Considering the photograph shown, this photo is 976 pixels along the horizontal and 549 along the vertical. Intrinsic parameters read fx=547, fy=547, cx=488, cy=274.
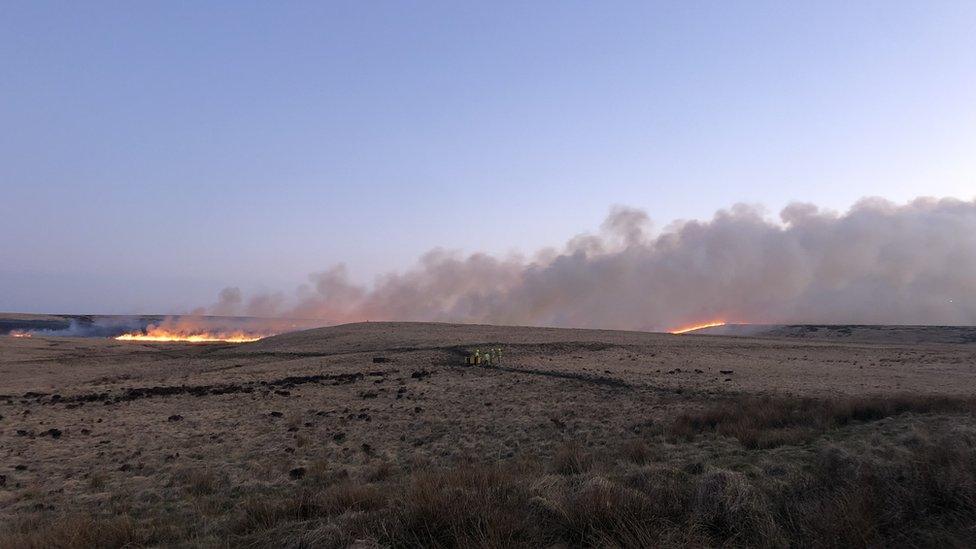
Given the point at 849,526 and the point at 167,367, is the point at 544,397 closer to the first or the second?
the point at 849,526

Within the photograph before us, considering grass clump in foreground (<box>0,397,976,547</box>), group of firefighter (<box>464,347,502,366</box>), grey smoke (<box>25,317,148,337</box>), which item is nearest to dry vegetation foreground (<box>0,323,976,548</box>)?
grass clump in foreground (<box>0,397,976,547</box>)

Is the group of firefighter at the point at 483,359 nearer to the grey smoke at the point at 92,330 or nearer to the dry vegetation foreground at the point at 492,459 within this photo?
the dry vegetation foreground at the point at 492,459

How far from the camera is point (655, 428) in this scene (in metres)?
15.7

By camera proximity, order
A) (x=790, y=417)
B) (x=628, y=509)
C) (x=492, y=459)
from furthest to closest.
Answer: (x=790, y=417) < (x=492, y=459) < (x=628, y=509)

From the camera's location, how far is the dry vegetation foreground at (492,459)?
6.36 m

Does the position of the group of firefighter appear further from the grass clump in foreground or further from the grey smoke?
the grey smoke

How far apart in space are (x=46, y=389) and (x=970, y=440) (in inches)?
1495

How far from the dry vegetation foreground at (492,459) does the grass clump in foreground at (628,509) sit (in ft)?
0.12

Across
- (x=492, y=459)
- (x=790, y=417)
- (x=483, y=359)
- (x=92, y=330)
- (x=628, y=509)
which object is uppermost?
(x=628, y=509)

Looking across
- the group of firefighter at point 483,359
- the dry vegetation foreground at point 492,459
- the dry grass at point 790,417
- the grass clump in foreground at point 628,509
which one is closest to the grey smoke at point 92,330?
the dry vegetation foreground at point 492,459

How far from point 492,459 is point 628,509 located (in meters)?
6.91

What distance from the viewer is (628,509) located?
6.48 m

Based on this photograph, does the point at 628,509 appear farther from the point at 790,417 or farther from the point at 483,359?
the point at 483,359

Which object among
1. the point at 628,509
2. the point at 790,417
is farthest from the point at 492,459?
the point at 790,417
